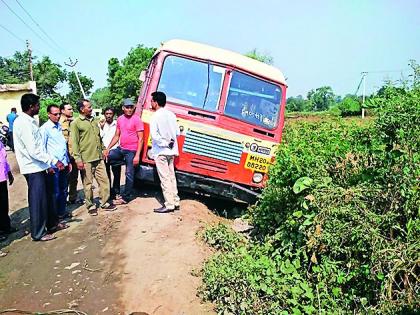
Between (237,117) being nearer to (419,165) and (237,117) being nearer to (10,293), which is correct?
(419,165)

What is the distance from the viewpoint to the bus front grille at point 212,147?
20.7 ft

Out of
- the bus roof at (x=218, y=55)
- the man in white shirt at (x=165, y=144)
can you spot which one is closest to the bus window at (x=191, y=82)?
the bus roof at (x=218, y=55)

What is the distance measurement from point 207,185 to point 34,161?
2.56m

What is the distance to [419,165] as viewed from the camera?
3342 millimetres

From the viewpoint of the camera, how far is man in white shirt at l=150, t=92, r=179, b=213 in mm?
5887

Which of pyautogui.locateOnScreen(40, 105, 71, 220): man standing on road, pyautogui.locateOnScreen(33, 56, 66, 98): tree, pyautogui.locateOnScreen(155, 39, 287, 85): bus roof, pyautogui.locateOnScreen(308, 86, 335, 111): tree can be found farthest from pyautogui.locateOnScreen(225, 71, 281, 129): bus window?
pyautogui.locateOnScreen(308, 86, 335, 111): tree

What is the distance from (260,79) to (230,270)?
3720 millimetres

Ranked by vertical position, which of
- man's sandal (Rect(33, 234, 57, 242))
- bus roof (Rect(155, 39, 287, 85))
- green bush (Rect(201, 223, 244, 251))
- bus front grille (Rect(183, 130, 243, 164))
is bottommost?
man's sandal (Rect(33, 234, 57, 242))

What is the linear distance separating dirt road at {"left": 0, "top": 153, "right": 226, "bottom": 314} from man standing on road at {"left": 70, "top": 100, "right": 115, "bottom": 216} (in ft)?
1.82

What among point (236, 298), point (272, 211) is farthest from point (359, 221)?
point (272, 211)

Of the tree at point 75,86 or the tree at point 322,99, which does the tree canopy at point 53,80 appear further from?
the tree at point 322,99

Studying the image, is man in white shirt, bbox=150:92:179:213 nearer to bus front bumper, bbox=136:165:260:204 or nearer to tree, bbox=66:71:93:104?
bus front bumper, bbox=136:165:260:204

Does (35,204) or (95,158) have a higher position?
(95,158)

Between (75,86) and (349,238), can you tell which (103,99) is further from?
(349,238)
